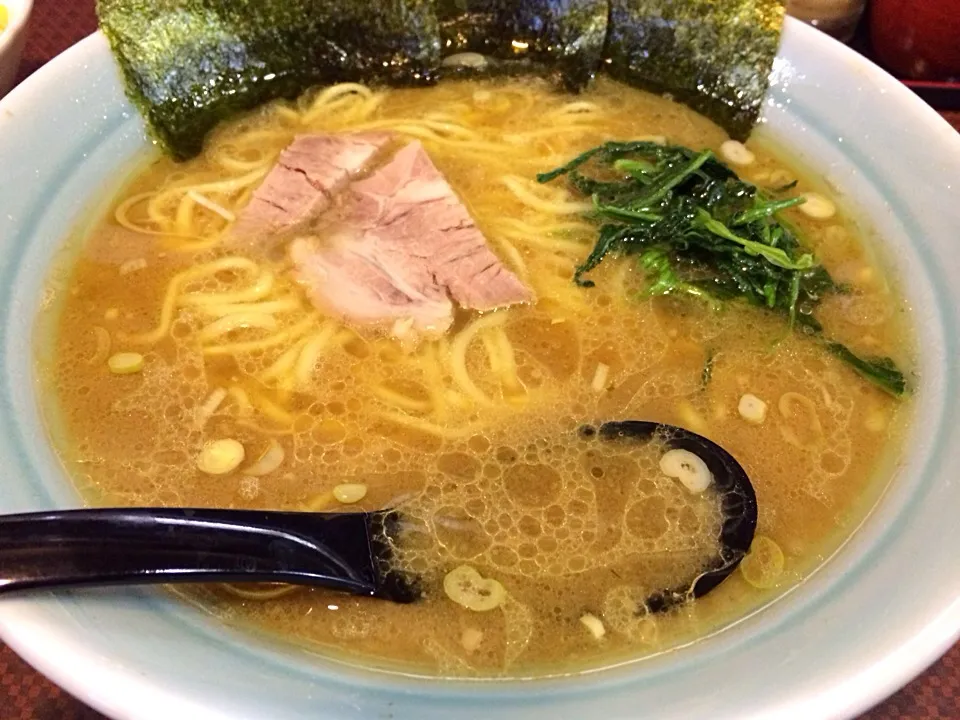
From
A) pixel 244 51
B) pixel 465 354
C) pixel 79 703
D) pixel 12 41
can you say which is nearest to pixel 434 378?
pixel 465 354

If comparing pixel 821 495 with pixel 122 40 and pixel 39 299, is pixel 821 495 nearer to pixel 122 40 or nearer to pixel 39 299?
pixel 39 299

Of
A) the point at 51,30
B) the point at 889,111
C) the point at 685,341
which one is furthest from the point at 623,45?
the point at 51,30

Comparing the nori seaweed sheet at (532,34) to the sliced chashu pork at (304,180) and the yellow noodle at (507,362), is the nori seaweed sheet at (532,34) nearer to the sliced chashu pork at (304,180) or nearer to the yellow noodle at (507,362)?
the sliced chashu pork at (304,180)

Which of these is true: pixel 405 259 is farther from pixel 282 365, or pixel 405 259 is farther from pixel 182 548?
pixel 182 548

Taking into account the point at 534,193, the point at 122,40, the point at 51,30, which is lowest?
the point at 534,193

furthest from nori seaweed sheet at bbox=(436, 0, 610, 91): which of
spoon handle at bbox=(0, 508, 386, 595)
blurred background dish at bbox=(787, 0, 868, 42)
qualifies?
spoon handle at bbox=(0, 508, 386, 595)

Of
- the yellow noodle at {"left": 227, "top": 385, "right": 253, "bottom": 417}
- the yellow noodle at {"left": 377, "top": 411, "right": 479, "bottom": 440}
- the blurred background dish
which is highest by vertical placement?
the blurred background dish

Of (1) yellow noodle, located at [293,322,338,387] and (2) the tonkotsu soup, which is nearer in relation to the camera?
(2) the tonkotsu soup

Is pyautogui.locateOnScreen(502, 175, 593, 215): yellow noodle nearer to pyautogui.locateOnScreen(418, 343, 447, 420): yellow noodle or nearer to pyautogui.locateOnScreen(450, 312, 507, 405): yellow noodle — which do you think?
pyautogui.locateOnScreen(450, 312, 507, 405): yellow noodle
